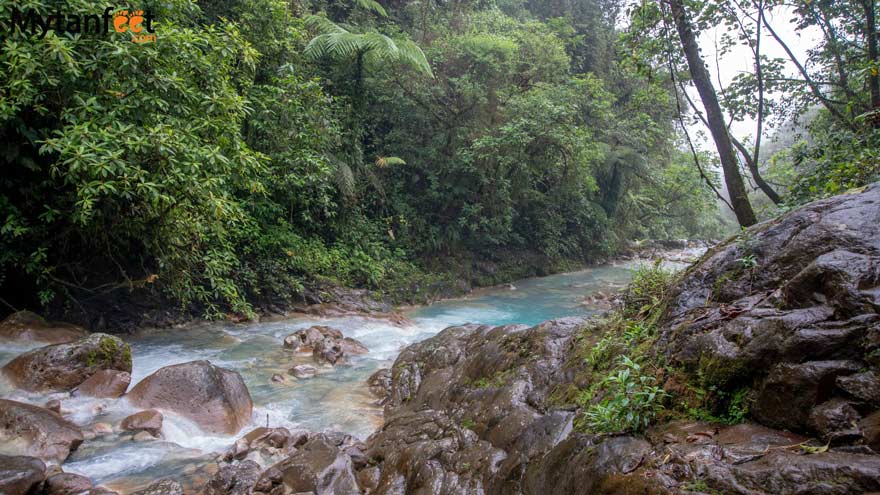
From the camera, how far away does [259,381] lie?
6.37 meters

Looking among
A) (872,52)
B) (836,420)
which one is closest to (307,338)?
(836,420)

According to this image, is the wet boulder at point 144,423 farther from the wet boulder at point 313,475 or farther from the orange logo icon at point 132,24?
the orange logo icon at point 132,24

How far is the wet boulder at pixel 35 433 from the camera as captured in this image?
399 cm

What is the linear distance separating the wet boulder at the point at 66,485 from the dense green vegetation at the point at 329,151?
290 centimetres

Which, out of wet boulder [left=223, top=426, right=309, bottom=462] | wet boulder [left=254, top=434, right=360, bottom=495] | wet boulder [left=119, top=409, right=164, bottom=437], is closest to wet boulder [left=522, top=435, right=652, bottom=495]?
wet boulder [left=254, top=434, right=360, bottom=495]

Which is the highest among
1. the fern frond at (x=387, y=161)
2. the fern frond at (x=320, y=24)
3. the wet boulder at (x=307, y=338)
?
the fern frond at (x=320, y=24)

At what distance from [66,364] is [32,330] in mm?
1533

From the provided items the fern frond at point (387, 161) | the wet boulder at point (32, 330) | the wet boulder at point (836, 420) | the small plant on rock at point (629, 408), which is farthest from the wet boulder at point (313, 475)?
the fern frond at point (387, 161)

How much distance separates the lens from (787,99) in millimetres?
7746

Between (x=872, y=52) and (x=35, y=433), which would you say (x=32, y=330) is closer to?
(x=35, y=433)

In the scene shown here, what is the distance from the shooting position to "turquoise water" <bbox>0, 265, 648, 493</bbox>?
14.0 feet

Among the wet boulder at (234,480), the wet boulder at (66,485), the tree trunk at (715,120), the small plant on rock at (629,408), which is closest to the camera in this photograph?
the small plant on rock at (629,408)

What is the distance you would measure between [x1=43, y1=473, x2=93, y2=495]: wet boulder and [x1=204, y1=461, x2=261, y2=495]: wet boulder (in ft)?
2.84

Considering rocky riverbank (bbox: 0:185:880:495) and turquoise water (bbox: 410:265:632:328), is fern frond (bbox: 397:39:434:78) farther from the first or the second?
rocky riverbank (bbox: 0:185:880:495)
